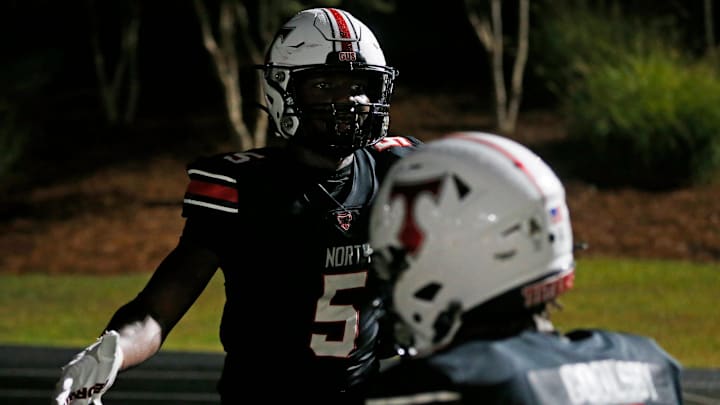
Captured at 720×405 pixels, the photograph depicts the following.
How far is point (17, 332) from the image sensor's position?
429 inches

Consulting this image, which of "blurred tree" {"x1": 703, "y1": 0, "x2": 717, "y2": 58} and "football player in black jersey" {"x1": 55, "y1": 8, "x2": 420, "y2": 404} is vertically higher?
"football player in black jersey" {"x1": 55, "y1": 8, "x2": 420, "y2": 404}

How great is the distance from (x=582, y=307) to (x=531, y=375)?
9.18m

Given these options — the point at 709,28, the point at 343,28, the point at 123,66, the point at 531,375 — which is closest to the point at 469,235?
the point at 531,375

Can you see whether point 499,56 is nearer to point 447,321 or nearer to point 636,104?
point 636,104

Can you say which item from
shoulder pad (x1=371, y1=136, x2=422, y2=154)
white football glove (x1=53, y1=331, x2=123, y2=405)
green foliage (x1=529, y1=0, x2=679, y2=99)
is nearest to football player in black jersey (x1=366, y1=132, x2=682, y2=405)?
white football glove (x1=53, y1=331, x2=123, y2=405)

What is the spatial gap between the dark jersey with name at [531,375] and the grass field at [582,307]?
275 inches

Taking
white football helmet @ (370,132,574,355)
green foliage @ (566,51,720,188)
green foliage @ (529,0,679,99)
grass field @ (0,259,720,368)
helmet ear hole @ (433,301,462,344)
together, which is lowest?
grass field @ (0,259,720,368)

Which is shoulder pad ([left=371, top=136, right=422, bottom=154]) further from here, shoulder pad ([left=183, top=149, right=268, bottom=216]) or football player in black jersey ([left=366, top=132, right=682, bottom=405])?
football player in black jersey ([left=366, top=132, right=682, bottom=405])

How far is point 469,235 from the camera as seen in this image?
7.94 ft

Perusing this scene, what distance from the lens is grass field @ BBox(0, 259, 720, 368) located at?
1034cm

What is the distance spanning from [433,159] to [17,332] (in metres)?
8.98

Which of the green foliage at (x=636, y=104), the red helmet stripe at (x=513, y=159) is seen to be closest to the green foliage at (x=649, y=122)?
the green foliage at (x=636, y=104)

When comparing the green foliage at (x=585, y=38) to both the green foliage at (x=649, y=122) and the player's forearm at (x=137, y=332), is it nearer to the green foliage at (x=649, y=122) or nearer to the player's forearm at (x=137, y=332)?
the green foliage at (x=649, y=122)

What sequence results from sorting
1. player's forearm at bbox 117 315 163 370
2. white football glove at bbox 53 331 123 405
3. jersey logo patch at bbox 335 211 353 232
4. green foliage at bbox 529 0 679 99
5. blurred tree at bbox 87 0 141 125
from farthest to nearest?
blurred tree at bbox 87 0 141 125 < green foliage at bbox 529 0 679 99 < jersey logo patch at bbox 335 211 353 232 < player's forearm at bbox 117 315 163 370 < white football glove at bbox 53 331 123 405
